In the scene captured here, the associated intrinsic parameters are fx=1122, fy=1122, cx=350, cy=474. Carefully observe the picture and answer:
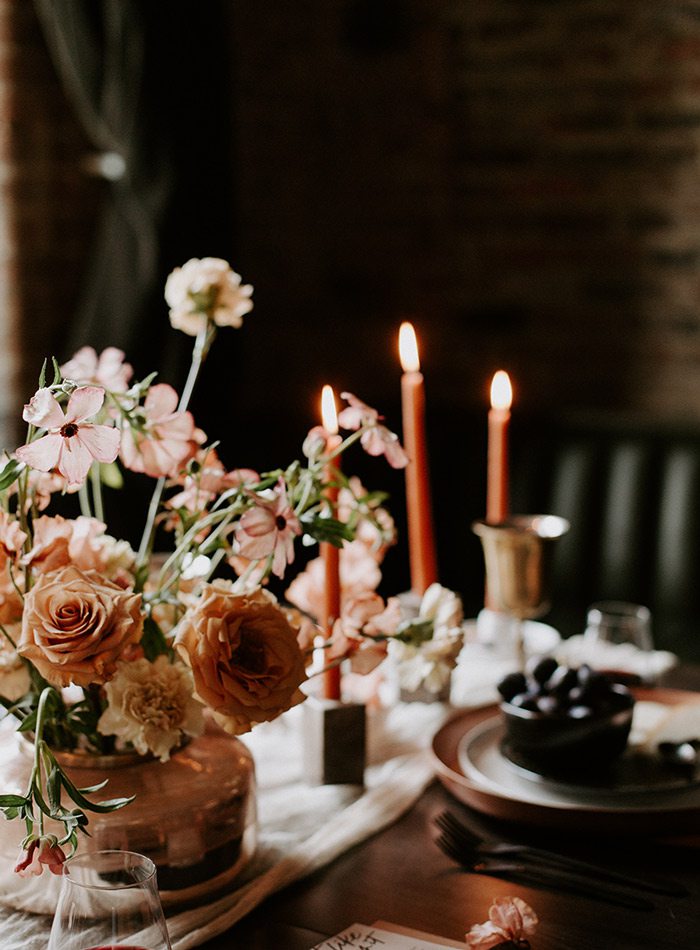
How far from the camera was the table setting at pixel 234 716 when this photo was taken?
754 millimetres

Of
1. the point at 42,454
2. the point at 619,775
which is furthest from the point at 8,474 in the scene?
the point at 619,775

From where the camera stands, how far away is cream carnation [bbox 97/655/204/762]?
2.68 ft

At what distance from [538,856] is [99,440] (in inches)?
21.2

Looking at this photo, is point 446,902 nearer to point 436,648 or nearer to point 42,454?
point 436,648

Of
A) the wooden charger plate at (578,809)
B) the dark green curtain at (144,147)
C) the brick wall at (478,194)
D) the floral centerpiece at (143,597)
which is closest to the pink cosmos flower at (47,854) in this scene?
the floral centerpiece at (143,597)

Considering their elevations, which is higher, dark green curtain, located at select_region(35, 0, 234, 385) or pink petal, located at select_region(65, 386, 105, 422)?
dark green curtain, located at select_region(35, 0, 234, 385)

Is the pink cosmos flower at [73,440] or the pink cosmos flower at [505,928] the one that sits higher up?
the pink cosmos flower at [73,440]

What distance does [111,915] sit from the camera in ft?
2.19

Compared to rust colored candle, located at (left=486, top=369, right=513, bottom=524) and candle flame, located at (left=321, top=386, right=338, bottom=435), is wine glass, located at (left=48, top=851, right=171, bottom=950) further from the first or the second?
rust colored candle, located at (left=486, top=369, right=513, bottom=524)

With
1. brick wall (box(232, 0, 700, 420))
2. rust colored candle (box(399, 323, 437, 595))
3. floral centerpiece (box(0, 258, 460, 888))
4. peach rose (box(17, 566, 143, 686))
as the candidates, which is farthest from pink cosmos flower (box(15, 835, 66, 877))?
brick wall (box(232, 0, 700, 420))

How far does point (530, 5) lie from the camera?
3.10 metres

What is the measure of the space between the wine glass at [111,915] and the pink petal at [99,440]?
255 mm

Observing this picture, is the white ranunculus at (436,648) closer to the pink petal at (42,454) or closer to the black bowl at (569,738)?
the black bowl at (569,738)

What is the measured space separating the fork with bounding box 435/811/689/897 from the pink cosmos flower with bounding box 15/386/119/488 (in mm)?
501
